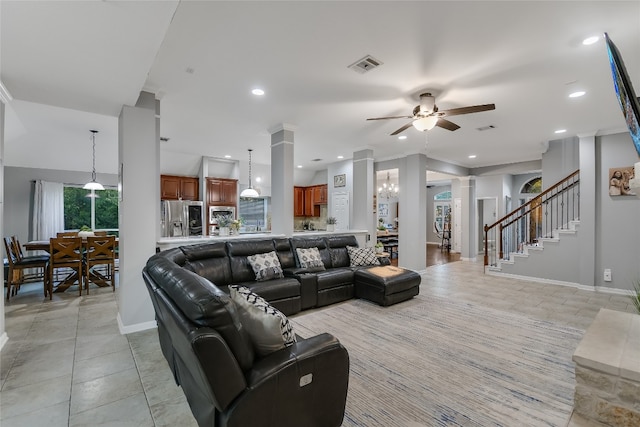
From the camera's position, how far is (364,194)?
251 inches

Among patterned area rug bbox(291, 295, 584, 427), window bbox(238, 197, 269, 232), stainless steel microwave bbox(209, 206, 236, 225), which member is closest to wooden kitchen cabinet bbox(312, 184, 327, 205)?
window bbox(238, 197, 269, 232)

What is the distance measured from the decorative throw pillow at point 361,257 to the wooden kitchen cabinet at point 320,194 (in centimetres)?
399

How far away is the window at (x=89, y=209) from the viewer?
697cm

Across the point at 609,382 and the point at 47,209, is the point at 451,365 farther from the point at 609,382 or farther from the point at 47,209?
the point at 47,209

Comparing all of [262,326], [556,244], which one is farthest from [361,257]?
[556,244]

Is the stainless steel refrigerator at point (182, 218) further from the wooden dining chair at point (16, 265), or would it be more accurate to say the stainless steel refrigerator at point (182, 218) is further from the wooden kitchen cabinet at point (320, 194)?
the wooden kitchen cabinet at point (320, 194)

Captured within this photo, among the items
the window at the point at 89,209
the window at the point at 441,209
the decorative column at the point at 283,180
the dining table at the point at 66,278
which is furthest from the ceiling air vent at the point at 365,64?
the window at the point at 441,209

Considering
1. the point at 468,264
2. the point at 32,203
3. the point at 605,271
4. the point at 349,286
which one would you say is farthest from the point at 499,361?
the point at 32,203

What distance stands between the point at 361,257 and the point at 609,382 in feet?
11.3

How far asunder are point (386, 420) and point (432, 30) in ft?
9.87

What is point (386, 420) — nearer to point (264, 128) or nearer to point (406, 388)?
point (406, 388)

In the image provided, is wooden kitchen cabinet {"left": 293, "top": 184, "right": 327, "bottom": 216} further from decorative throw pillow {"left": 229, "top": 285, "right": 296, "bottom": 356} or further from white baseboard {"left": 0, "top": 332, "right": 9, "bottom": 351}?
decorative throw pillow {"left": 229, "top": 285, "right": 296, "bottom": 356}

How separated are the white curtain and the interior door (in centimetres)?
674

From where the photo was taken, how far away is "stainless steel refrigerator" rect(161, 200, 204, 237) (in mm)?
7055
